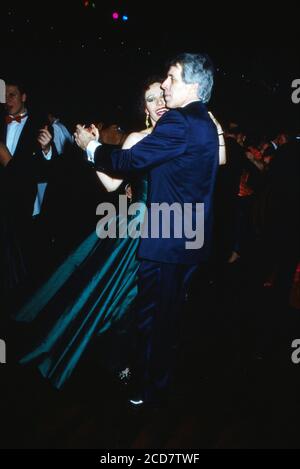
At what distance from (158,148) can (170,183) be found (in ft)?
0.63

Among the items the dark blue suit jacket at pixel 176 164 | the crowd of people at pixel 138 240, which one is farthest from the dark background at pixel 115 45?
the dark blue suit jacket at pixel 176 164

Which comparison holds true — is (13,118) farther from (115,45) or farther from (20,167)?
(115,45)

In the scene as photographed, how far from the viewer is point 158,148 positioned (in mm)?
1687

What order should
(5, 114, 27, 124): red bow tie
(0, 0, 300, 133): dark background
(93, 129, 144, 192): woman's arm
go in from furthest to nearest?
(0, 0, 300, 133): dark background
(5, 114, 27, 124): red bow tie
(93, 129, 144, 192): woman's arm

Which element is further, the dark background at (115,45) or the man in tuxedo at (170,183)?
the dark background at (115,45)

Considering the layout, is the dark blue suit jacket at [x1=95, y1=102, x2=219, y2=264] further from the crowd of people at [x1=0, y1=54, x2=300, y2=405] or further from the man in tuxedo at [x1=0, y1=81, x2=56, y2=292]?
the man in tuxedo at [x1=0, y1=81, x2=56, y2=292]

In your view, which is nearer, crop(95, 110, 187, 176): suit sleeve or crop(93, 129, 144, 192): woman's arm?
crop(95, 110, 187, 176): suit sleeve

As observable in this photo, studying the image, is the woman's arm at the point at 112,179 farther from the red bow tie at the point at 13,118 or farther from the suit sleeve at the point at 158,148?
the red bow tie at the point at 13,118

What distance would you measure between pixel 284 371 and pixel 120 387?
1105 mm

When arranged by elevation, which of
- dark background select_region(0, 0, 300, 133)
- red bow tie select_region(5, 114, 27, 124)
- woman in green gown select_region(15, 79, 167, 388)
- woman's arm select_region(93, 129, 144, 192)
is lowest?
woman in green gown select_region(15, 79, 167, 388)

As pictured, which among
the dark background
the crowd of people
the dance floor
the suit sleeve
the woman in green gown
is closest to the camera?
the suit sleeve

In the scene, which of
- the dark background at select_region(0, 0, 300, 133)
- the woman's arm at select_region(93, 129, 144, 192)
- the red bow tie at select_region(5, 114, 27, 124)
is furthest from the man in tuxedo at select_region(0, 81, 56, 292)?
the dark background at select_region(0, 0, 300, 133)

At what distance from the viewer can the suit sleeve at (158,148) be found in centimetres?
168

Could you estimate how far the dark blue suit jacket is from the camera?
5.55 ft
